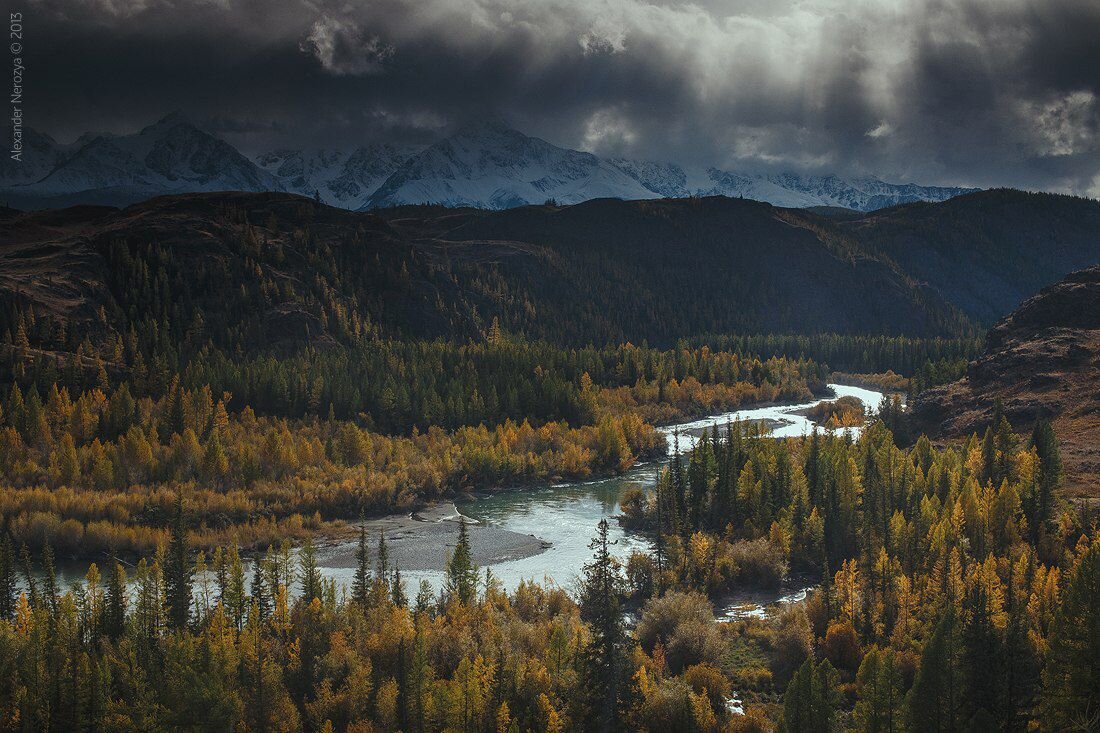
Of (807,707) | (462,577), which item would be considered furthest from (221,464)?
(807,707)

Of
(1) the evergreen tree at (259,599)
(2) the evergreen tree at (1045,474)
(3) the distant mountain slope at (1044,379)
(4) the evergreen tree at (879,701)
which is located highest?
(3) the distant mountain slope at (1044,379)

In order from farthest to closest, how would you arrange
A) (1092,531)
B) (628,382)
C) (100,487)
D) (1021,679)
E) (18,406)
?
1. (628,382)
2. (18,406)
3. (100,487)
4. (1092,531)
5. (1021,679)

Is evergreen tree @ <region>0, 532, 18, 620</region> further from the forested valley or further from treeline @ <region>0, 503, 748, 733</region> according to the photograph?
treeline @ <region>0, 503, 748, 733</region>

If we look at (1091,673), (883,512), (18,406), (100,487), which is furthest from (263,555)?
(1091,673)

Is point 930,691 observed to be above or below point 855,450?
below

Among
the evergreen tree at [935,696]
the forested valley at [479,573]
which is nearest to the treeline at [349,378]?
the forested valley at [479,573]

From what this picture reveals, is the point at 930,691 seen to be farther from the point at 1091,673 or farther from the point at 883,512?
the point at 883,512

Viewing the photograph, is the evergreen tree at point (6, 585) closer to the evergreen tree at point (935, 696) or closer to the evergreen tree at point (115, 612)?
the evergreen tree at point (115, 612)
